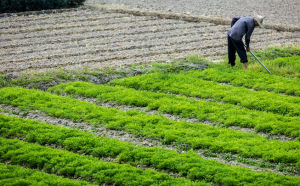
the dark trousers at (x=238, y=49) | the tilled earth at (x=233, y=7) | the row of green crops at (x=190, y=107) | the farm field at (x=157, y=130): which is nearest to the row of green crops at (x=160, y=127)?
the farm field at (x=157, y=130)

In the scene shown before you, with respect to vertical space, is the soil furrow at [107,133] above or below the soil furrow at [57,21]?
below

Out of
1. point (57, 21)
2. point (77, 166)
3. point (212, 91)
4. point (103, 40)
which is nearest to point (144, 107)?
point (212, 91)

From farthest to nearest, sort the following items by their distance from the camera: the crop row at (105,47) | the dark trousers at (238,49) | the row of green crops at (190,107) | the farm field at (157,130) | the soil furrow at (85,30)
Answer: the soil furrow at (85,30)
the crop row at (105,47)
the dark trousers at (238,49)
the row of green crops at (190,107)
the farm field at (157,130)

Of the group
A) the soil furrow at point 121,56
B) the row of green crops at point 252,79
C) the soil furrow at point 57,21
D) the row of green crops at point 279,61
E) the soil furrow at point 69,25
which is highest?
the soil furrow at point 57,21

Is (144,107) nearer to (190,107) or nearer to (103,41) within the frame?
(190,107)

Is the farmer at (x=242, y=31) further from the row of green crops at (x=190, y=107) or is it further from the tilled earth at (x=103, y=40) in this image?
the row of green crops at (x=190, y=107)

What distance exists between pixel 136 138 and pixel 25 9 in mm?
12838

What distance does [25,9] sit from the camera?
61.3ft

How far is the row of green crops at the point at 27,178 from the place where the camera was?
636cm

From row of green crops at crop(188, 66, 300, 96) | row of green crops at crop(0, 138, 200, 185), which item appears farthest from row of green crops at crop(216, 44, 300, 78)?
row of green crops at crop(0, 138, 200, 185)

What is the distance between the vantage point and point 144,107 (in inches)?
369

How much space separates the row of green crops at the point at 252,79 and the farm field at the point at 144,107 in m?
0.03

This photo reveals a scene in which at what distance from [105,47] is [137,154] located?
684 cm

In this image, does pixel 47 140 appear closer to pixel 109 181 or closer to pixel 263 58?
pixel 109 181
